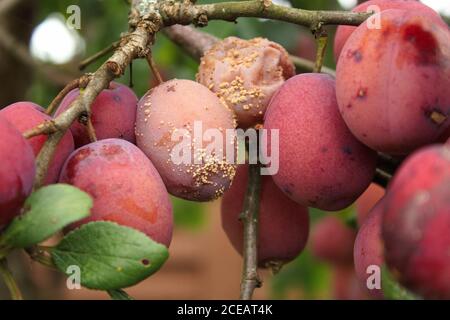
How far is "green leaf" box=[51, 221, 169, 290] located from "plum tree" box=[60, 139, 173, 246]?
23 millimetres

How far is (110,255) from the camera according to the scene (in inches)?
26.7

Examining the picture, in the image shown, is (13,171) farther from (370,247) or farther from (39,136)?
(370,247)

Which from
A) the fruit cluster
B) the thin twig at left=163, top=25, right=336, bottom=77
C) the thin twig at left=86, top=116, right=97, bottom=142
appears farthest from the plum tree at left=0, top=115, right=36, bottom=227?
the thin twig at left=163, top=25, right=336, bottom=77

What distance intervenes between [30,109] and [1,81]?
1.01 metres

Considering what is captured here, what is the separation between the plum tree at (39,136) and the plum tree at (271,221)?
30 cm

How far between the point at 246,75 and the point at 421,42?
0.25 metres

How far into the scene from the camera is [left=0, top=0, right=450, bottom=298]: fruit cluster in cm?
71

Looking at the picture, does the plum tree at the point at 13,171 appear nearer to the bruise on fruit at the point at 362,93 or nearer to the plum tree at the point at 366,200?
the bruise on fruit at the point at 362,93

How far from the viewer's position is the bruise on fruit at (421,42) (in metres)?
0.72

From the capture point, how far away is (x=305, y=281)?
7.39 ft

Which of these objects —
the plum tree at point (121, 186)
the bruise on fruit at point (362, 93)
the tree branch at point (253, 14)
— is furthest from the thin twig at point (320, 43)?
the plum tree at point (121, 186)

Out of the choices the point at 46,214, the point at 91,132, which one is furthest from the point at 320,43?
the point at 46,214

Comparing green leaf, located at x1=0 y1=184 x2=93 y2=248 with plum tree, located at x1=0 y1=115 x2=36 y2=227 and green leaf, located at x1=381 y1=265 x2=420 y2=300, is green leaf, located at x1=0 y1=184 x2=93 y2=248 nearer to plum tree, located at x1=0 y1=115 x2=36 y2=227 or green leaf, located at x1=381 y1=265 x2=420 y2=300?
plum tree, located at x1=0 y1=115 x2=36 y2=227

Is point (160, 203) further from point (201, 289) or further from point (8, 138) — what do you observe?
point (201, 289)
